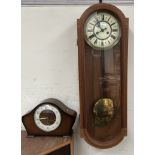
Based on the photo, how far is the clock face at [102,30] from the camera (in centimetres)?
117

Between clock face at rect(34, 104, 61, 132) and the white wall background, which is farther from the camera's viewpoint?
the white wall background

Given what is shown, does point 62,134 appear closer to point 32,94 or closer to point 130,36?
point 32,94

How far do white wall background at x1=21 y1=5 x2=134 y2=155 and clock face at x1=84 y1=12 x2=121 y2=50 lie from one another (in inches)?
→ 6.0

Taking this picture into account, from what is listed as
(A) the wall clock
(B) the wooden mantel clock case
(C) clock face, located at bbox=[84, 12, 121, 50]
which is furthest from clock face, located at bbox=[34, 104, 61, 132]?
(C) clock face, located at bbox=[84, 12, 121, 50]

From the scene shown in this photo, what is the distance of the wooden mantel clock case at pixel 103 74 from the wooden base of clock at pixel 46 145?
9 centimetres

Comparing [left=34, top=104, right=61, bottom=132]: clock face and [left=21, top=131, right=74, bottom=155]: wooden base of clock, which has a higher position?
[left=34, top=104, right=61, bottom=132]: clock face

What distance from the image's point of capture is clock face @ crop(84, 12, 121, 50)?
1175mm

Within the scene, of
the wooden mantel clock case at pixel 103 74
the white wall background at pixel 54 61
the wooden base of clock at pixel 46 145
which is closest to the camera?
the wooden base of clock at pixel 46 145

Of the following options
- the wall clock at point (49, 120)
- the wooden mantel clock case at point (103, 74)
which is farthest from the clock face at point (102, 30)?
the wall clock at point (49, 120)

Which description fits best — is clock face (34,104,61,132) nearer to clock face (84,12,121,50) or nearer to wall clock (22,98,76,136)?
wall clock (22,98,76,136)

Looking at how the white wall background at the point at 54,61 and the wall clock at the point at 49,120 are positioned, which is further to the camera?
the white wall background at the point at 54,61

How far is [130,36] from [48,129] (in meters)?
0.64

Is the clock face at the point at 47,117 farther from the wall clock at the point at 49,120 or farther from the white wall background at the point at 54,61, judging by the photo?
the white wall background at the point at 54,61

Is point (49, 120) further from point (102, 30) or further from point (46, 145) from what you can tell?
point (102, 30)
